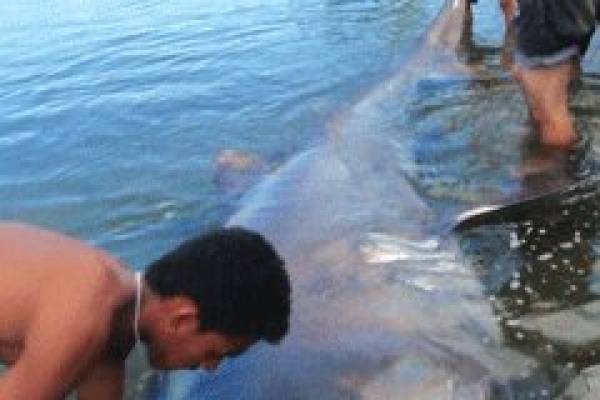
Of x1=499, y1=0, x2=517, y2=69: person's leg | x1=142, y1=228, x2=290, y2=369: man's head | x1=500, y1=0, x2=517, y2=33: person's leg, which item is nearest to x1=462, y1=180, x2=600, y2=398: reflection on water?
x1=142, y1=228, x2=290, y2=369: man's head

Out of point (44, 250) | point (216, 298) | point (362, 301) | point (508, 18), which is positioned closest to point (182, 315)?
point (216, 298)

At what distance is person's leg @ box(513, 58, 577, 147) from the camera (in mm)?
4609

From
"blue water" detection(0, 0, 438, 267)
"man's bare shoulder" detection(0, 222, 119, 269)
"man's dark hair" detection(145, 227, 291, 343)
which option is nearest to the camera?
"man's dark hair" detection(145, 227, 291, 343)

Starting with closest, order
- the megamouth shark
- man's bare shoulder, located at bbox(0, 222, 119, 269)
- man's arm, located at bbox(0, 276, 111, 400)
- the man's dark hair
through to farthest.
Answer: man's arm, located at bbox(0, 276, 111, 400), the man's dark hair, man's bare shoulder, located at bbox(0, 222, 119, 269), the megamouth shark

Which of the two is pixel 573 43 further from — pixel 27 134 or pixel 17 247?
pixel 27 134

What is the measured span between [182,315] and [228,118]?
16.4 feet

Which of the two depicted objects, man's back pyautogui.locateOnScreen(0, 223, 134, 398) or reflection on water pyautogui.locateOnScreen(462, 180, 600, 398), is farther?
reflection on water pyautogui.locateOnScreen(462, 180, 600, 398)

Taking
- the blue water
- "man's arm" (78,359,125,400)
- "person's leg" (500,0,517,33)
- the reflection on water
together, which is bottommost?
the blue water

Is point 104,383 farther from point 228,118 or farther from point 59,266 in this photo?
point 228,118

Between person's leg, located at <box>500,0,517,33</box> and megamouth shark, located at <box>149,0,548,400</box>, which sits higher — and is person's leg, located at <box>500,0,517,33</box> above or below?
below

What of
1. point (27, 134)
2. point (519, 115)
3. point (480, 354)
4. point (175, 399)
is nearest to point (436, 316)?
point (480, 354)

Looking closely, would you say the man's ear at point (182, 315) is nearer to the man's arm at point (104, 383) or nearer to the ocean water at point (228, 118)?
the man's arm at point (104, 383)

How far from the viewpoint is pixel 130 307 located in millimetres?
2443

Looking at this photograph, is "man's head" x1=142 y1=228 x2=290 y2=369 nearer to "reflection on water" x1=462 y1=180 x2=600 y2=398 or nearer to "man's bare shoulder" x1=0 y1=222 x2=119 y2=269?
"man's bare shoulder" x1=0 y1=222 x2=119 y2=269
